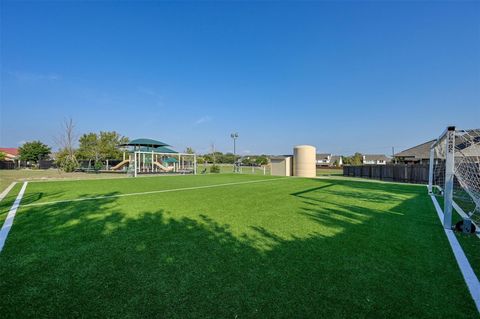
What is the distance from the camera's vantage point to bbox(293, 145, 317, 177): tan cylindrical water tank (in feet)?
66.5

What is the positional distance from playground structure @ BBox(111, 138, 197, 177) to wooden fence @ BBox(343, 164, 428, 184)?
18.8 metres

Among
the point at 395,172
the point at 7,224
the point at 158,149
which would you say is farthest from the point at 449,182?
the point at 158,149

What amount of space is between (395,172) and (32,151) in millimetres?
54370

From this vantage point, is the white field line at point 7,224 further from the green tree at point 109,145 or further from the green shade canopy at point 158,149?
the green tree at point 109,145

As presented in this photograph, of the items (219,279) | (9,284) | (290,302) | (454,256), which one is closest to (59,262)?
(9,284)

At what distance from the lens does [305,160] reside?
20281 mm

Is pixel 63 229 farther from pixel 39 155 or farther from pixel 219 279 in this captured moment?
pixel 39 155

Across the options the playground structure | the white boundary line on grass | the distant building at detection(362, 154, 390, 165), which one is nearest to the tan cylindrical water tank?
the playground structure

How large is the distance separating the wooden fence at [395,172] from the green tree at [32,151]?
51.1 metres

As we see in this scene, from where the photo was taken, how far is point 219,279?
2473 millimetres

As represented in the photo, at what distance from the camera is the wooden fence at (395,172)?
55.6 ft

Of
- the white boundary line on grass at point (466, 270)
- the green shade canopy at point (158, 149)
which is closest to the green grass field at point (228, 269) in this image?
the white boundary line on grass at point (466, 270)

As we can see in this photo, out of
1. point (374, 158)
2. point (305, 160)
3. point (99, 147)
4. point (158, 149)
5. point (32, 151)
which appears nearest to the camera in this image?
point (305, 160)

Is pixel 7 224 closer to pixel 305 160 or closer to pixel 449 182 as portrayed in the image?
pixel 449 182
